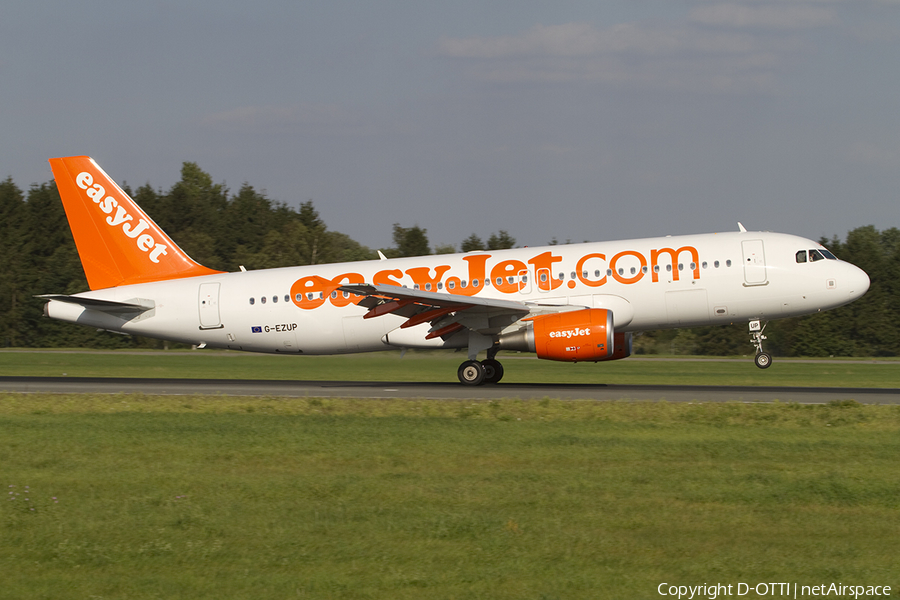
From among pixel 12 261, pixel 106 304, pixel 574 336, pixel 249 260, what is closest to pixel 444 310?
pixel 574 336

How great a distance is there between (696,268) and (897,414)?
25.8 ft

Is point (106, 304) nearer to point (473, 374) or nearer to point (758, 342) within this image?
point (473, 374)

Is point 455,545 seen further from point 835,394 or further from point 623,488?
point 835,394

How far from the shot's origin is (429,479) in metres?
11.7

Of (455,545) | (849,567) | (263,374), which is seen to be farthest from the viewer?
(263,374)

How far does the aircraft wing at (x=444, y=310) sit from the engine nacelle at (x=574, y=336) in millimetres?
948

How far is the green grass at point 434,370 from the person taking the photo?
103 feet

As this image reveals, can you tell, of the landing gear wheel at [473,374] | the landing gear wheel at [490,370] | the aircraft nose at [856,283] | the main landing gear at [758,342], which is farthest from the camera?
the landing gear wheel at [490,370]

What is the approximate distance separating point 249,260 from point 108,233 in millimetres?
48792

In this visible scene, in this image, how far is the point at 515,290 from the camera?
25.5 m

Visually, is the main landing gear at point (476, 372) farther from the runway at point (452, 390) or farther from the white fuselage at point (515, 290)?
the white fuselage at point (515, 290)

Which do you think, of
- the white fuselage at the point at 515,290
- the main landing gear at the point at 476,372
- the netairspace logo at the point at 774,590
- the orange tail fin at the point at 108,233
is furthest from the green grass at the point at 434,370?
the netairspace logo at the point at 774,590

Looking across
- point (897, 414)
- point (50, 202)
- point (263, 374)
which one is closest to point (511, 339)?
point (897, 414)

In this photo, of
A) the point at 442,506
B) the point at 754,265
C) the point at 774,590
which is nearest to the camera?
→ the point at 774,590
